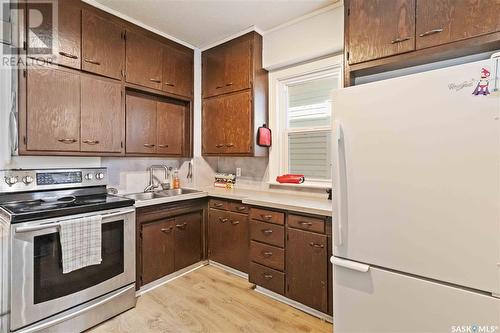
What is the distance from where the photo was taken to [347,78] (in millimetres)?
1935

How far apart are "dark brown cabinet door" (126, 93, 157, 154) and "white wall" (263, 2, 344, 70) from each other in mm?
1398

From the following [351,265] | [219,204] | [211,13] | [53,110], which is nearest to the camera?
[351,265]

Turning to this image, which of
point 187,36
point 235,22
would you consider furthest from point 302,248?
point 187,36

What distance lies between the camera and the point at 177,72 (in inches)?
119

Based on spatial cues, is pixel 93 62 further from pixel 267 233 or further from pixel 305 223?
pixel 305 223

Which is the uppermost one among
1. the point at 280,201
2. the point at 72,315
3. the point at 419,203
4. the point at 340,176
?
the point at 340,176

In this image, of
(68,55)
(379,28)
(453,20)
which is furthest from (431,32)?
(68,55)

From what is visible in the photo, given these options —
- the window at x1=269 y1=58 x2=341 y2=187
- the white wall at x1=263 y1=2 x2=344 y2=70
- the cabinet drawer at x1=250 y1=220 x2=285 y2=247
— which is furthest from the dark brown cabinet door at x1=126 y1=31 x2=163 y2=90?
the cabinet drawer at x1=250 y1=220 x2=285 y2=247

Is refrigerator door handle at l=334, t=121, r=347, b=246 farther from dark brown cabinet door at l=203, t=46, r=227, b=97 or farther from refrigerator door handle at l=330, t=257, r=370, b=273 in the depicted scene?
dark brown cabinet door at l=203, t=46, r=227, b=97

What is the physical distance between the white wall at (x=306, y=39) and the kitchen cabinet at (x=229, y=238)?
1735 mm

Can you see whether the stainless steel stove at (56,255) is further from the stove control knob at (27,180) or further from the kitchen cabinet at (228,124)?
the kitchen cabinet at (228,124)

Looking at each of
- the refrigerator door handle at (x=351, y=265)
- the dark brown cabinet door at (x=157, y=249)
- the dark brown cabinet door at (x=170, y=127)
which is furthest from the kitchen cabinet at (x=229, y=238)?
the refrigerator door handle at (x=351, y=265)

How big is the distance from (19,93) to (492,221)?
299 cm

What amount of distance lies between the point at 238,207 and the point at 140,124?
1.37 meters
